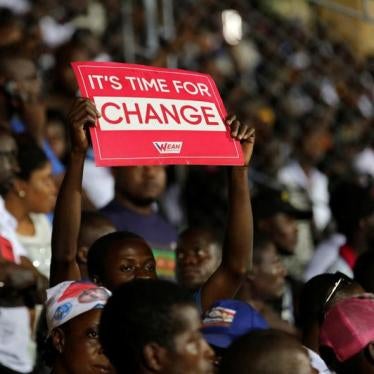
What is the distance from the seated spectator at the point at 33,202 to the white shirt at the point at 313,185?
3447 mm

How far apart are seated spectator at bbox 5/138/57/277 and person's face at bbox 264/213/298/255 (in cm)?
166

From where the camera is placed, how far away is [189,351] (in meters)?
3.63

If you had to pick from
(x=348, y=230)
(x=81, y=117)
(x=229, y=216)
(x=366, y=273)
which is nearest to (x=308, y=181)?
(x=348, y=230)

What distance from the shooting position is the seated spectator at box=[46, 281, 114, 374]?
4328mm

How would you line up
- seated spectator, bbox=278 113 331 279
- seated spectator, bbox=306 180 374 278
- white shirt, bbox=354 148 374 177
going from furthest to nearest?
white shirt, bbox=354 148 374 177
seated spectator, bbox=278 113 331 279
seated spectator, bbox=306 180 374 278

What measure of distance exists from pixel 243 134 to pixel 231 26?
19.5 ft

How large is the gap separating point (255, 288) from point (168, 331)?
10.1 ft

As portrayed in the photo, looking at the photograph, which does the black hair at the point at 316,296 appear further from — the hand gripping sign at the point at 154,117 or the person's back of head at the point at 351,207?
the person's back of head at the point at 351,207

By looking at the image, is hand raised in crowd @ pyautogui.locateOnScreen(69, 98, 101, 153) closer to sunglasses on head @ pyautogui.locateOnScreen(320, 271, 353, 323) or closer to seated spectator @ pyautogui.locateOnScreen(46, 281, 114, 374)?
seated spectator @ pyautogui.locateOnScreen(46, 281, 114, 374)

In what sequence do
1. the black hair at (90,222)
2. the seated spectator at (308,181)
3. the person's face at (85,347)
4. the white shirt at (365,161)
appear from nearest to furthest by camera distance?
1. the person's face at (85,347)
2. the black hair at (90,222)
3. the seated spectator at (308,181)
4. the white shirt at (365,161)

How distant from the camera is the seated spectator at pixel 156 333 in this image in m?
3.61

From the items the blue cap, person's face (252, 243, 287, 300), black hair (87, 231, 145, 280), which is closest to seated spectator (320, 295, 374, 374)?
the blue cap

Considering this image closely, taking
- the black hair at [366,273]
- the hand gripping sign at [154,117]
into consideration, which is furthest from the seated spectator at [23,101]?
the hand gripping sign at [154,117]

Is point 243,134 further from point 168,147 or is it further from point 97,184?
point 97,184
